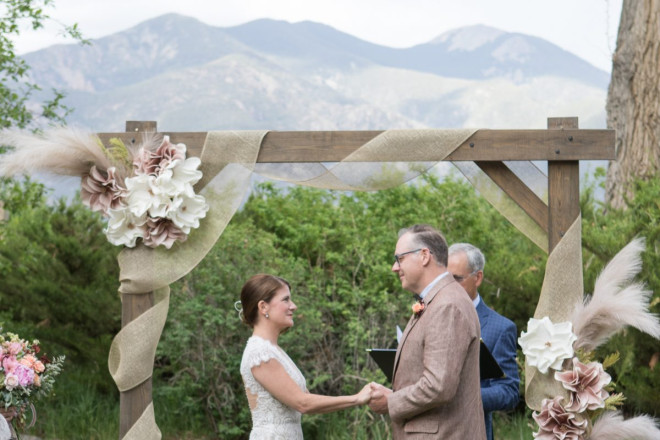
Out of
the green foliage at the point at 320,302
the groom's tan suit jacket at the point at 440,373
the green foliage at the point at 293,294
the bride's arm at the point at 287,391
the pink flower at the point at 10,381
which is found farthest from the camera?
the green foliage at the point at 320,302

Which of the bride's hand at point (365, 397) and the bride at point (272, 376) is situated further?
the bride at point (272, 376)

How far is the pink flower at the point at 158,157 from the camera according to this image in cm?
454

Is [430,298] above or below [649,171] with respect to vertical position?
above

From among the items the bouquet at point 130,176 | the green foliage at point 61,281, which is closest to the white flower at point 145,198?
the bouquet at point 130,176

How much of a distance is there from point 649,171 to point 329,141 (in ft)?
16.4

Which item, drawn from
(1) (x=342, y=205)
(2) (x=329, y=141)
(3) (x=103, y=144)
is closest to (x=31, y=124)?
(1) (x=342, y=205)

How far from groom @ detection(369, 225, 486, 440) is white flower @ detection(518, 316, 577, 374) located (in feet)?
3.42

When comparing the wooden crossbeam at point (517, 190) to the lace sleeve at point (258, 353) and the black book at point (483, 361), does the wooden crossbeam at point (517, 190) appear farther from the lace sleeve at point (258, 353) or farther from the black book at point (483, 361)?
the lace sleeve at point (258, 353)

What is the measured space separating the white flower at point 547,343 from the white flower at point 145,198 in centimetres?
197

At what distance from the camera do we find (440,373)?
11.0 ft

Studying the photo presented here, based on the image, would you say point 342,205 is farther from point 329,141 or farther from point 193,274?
point 329,141

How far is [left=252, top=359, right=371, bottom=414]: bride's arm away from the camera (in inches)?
154

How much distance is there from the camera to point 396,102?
181m

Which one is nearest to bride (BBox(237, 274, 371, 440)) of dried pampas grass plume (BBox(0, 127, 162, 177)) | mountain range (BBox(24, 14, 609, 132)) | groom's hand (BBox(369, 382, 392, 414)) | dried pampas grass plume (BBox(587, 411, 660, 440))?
groom's hand (BBox(369, 382, 392, 414))
